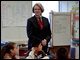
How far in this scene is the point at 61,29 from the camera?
3086 millimetres

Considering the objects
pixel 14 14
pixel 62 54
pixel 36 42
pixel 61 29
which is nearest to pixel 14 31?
pixel 14 14

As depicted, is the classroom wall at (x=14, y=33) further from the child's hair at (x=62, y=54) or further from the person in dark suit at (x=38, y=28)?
the child's hair at (x=62, y=54)

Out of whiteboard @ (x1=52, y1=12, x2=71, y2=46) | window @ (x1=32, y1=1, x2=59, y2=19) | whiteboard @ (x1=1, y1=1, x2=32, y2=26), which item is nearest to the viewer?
whiteboard @ (x1=52, y1=12, x2=71, y2=46)

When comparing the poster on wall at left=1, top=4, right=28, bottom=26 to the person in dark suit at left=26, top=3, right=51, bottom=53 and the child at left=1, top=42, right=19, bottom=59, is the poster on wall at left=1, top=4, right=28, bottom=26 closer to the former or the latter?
the person in dark suit at left=26, top=3, right=51, bottom=53

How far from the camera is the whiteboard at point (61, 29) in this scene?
3.07 m

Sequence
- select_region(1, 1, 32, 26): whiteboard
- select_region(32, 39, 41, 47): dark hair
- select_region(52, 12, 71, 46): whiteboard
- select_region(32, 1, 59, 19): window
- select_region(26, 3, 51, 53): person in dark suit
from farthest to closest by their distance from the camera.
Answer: select_region(32, 1, 59, 19): window → select_region(1, 1, 32, 26): whiteboard → select_region(52, 12, 71, 46): whiteboard → select_region(26, 3, 51, 53): person in dark suit → select_region(32, 39, 41, 47): dark hair

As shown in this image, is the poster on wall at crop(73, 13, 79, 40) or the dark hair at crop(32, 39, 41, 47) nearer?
the dark hair at crop(32, 39, 41, 47)

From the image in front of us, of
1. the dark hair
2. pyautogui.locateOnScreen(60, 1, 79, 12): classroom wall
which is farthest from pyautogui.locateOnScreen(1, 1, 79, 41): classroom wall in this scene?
the dark hair

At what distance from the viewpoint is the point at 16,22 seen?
11.1 feet

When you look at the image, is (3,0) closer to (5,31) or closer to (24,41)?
(5,31)

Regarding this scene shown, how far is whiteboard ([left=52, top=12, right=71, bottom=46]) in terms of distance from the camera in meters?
3.07

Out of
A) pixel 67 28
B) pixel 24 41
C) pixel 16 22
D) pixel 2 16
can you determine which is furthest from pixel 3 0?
pixel 67 28

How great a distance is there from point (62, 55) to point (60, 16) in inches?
73.7

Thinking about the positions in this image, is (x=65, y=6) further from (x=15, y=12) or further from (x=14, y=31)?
(x=14, y=31)
